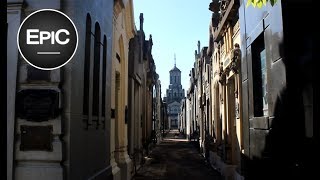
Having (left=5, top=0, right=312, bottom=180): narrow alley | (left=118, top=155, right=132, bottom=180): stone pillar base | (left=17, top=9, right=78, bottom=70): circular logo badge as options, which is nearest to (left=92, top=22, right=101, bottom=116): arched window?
(left=5, top=0, right=312, bottom=180): narrow alley

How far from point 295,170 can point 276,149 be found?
713 mm

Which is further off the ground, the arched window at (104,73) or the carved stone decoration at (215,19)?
the carved stone decoration at (215,19)

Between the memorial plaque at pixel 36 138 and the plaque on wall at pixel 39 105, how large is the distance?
153mm

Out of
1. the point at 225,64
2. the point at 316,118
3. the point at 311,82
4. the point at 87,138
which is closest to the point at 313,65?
the point at 311,82

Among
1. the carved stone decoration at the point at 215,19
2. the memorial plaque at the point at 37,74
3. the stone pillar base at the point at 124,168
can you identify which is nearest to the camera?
the memorial plaque at the point at 37,74

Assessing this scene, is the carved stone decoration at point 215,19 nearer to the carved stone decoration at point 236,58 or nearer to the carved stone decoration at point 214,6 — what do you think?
the carved stone decoration at point 214,6

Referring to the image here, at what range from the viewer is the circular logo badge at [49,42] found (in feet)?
16.0

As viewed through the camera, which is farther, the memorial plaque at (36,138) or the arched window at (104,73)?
the arched window at (104,73)

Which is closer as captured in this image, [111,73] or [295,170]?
[295,170]

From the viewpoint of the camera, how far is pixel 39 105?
20.6 ft

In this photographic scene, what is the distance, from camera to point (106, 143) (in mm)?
9734

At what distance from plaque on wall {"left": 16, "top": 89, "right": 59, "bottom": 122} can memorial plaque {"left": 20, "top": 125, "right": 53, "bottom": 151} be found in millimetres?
153

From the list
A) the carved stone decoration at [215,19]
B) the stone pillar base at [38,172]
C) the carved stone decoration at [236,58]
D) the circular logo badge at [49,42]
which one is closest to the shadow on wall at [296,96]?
the circular logo badge at [49,42]

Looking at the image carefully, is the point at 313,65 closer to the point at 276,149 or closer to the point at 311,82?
the point at 311,82
